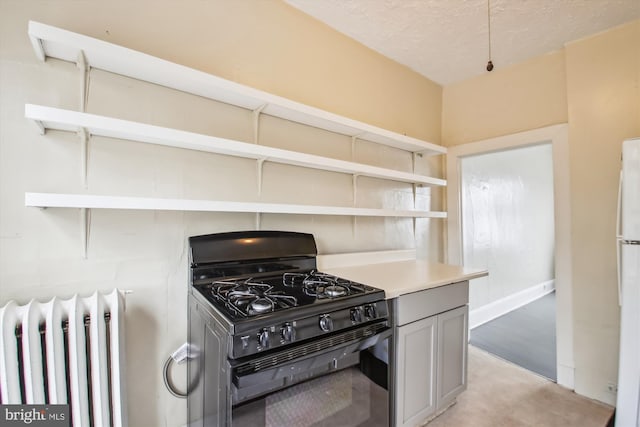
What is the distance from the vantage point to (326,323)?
1.17 m

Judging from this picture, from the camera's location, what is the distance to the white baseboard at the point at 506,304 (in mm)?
3383

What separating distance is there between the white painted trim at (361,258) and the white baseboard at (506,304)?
4.81ft

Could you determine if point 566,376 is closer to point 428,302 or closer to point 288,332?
point 428,302

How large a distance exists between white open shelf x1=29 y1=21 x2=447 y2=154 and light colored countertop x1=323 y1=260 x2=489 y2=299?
3.43 feet

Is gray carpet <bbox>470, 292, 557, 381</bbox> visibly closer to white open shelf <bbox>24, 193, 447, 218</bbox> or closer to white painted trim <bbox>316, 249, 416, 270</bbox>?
white painted trim <bbox>316, 249, 416, 270</bbox>

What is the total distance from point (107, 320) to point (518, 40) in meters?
3.34

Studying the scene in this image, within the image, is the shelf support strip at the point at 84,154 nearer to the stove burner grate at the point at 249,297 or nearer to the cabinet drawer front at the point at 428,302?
the stove burner grate at the point at 249,297

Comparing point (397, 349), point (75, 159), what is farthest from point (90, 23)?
point (397, 349)

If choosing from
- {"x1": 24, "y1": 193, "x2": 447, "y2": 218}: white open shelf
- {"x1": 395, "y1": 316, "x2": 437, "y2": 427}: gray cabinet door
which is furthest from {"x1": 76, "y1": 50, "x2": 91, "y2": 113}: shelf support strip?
{"x1": 395, "y1": 316, "x2": 437, "y2": 427}: gray cabinet door

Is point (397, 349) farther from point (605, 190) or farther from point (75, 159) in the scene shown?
point (605, 190)

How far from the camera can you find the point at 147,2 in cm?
147

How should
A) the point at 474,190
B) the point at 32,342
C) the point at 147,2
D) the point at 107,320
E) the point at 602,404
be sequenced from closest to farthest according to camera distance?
the point at 32,342, the point at 107,320, the point at 147,2, the point at 602,404, the point at 474,190

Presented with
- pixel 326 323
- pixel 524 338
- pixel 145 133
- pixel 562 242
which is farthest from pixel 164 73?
pixel 524 338

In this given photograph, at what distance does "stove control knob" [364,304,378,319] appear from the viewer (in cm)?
133
